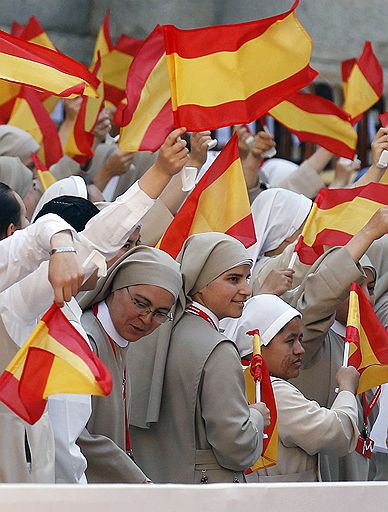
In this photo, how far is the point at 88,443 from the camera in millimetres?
5250

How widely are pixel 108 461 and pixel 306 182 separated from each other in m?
4.59

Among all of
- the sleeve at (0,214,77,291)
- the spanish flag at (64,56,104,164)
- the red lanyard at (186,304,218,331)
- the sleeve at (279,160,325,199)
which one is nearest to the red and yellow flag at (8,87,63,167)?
the spanish flag at (64,56,104,164)

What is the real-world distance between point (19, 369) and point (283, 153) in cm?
860

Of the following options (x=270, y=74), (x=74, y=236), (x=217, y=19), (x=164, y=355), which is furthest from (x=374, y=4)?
(x=74, y=236)

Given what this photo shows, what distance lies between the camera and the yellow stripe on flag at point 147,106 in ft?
21.6

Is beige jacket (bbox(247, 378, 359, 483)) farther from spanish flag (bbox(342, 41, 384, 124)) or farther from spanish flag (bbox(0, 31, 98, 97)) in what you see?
spanish flag (bbox(342, 41, 384, 124))

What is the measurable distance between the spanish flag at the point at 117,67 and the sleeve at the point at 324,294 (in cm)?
360

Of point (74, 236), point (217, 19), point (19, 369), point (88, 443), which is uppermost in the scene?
point (217, 19)

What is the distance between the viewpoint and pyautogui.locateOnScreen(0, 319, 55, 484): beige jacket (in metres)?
4.69

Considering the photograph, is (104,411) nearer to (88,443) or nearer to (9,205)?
(88,443)

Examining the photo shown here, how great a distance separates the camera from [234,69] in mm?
6770

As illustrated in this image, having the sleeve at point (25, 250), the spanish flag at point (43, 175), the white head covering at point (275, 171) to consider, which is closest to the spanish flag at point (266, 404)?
the sleeve at point (25, 250)

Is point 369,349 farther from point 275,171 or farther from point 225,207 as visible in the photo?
point 275,171

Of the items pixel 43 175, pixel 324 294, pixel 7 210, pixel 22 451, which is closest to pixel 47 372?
pixel 22 451
